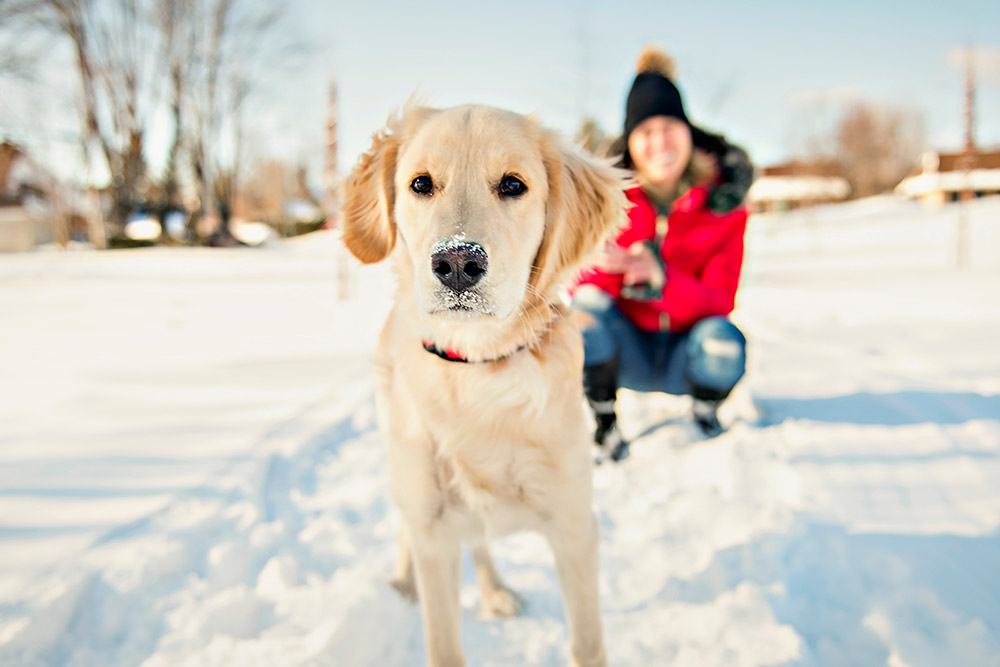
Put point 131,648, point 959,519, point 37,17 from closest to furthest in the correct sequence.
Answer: point 131,648, point 959,519, point 37,17

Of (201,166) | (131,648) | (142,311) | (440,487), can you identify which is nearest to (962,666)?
(440,487)

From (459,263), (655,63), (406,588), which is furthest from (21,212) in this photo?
(459,263)

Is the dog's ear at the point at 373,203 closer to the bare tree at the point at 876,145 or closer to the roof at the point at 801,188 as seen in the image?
the roof at the point at 801,188

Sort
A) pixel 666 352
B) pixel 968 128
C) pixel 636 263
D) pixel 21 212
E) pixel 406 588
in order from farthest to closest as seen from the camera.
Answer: pixel 21 212 < pixel 968 128 < pixel 666 352 < pixel 636 263 < pixel 406 588

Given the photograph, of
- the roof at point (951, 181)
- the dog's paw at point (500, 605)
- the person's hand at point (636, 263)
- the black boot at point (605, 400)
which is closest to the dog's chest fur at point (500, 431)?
the dog's paw at point (500, 605)

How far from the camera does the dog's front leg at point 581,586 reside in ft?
4.75

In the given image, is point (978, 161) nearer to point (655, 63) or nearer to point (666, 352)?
point (655, 63)

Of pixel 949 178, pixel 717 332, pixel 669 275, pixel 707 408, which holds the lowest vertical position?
pixel 707 408

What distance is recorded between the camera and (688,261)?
3.01 metres

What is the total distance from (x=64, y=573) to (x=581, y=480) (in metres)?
1.64

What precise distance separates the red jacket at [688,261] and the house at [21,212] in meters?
21.5

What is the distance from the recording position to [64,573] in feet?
5.74

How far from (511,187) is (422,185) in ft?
0.79

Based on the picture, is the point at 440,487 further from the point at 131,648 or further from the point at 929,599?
the point at 929,599
